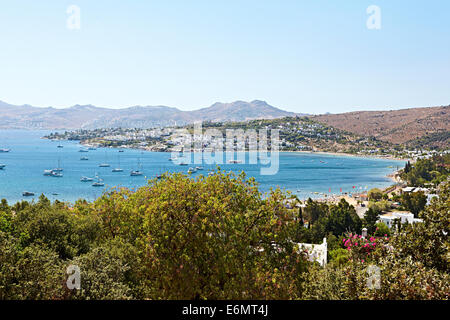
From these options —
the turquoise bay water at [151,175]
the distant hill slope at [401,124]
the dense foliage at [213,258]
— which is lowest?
the turquoise bay water at [151,175]

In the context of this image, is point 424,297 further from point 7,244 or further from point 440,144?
point 440,144

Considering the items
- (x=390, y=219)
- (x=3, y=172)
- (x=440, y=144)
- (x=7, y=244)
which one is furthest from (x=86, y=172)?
(x=440, y=144)

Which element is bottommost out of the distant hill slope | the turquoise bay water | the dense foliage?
the turquoise bay water

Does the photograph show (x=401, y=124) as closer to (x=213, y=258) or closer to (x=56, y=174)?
(x=56, y=174)

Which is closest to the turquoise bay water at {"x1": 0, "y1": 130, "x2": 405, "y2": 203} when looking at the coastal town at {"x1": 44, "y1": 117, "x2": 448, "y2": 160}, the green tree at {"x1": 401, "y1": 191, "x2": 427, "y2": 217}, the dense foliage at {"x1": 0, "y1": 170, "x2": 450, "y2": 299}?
the coastal town at {"x1": 44, "y1": 117, "x2": 448, "y2": 160}

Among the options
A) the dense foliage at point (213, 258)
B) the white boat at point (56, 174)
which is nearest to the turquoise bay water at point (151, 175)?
the white boat at point (56, 174)

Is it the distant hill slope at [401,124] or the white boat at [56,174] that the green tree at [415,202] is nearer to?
the white boat at [56,174]

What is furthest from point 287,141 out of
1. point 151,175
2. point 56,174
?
point 56,174

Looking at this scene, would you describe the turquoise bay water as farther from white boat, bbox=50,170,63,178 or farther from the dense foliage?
the dense foliage
